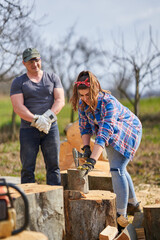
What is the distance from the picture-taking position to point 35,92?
3.76 m

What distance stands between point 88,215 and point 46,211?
1.64ft

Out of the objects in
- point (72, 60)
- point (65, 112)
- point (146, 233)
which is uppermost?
point (72, 60)

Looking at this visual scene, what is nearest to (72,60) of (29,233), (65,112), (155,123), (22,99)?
(65,112)

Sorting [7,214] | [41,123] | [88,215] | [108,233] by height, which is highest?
[41,123]

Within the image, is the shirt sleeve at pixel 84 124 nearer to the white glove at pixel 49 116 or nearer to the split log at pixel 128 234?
the white glove at pixel 49 116

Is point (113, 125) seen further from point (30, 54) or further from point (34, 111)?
point (30, 54)

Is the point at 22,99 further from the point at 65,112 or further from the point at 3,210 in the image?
the point at 65,112

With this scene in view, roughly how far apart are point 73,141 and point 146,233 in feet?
8.72

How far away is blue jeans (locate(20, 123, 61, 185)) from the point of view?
3.74 metres

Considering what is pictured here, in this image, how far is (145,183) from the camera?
5.80 m

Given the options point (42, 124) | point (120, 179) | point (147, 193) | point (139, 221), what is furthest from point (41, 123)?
point (147, 193)

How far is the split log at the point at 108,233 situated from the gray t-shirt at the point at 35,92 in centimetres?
155

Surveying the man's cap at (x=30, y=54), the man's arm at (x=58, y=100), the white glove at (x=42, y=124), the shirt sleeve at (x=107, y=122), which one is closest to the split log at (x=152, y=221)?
the shirt sleeve at (x=107, y=122)

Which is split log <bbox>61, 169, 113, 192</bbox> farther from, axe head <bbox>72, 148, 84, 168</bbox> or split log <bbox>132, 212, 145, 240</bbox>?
axe head <bbox>72, 148, 84, 168</bbox>
